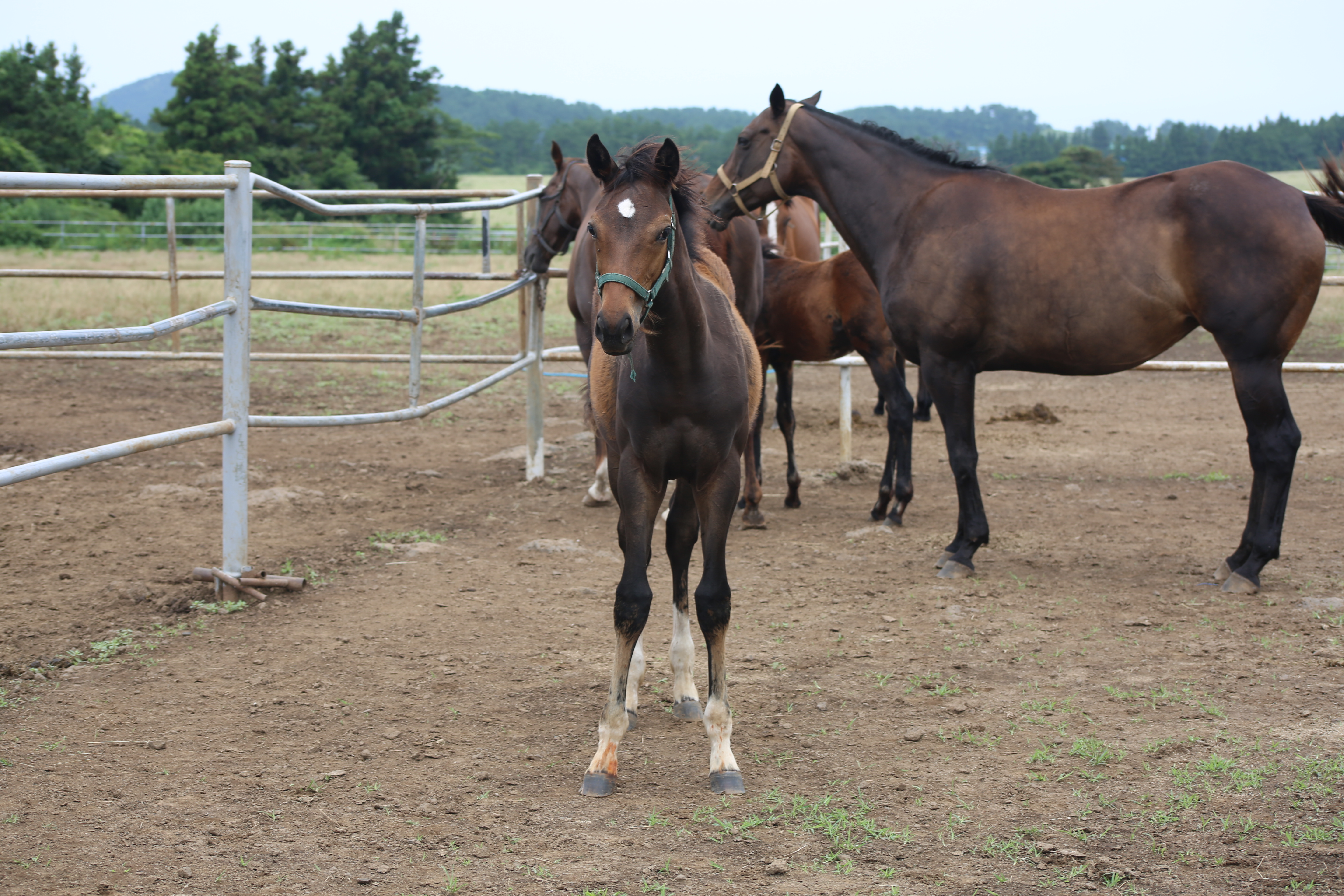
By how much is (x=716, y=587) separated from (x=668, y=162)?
49.1 inches

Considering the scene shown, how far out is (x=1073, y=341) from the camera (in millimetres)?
5047

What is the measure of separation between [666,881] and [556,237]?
5.32 m

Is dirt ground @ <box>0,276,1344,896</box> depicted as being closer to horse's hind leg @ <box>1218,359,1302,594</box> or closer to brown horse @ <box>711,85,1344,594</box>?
horse's hind leg @ <box>1218,359,1302,594</box>

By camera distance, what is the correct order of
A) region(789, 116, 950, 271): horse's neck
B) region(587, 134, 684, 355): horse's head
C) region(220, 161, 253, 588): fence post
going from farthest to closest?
1. region(789, 116, 950, 271): horse's neck
2. region(220, 161, 253, 588): fence post
3. region(587, 134, 684, 355): horse's head

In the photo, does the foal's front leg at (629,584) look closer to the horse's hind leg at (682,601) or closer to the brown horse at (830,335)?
the horse's hind leg at (682,601)

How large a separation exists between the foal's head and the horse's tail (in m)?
3.54

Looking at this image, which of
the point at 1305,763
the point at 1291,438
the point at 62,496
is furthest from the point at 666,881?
the point at 62,496

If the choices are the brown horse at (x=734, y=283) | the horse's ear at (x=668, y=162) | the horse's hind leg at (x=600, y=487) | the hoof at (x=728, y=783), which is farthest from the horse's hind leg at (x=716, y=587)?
the horse's hind leg at (x=600, y=487)

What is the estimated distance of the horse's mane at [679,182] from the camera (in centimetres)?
287

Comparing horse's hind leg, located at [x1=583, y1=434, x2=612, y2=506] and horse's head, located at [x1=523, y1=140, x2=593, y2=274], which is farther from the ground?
horse's head, located at [x1=523, y1=140, x2=593, y2=274]

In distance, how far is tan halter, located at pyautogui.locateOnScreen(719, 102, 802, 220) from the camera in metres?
5.75

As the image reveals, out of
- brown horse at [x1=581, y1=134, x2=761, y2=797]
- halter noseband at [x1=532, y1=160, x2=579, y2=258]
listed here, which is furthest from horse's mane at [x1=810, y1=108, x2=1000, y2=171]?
brown horse at [x1=581, y1=134, x2=761, y2=797]

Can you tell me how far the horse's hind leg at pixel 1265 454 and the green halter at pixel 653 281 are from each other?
314 centimetres

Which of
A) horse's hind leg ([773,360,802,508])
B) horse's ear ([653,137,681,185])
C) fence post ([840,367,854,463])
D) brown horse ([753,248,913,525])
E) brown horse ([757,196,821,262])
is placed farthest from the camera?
brown horse ([757,196,821,262])
